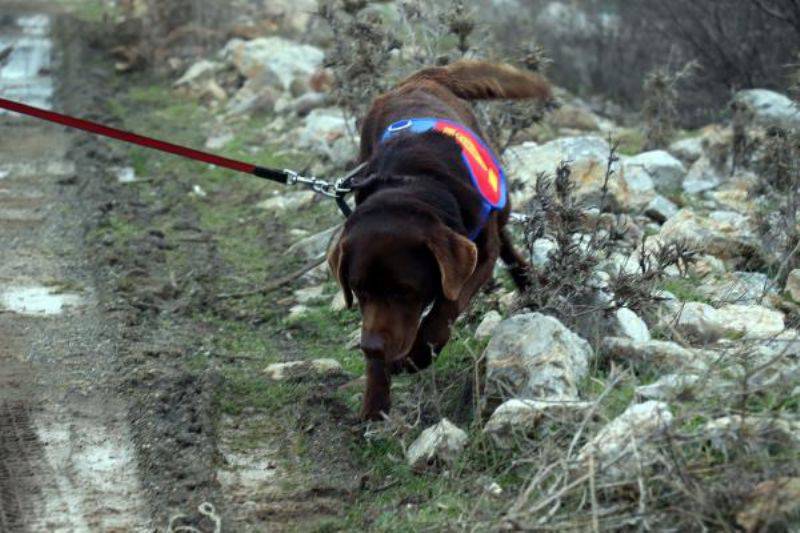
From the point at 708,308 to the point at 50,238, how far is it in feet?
14.4

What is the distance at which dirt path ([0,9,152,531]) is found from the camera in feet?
14.8

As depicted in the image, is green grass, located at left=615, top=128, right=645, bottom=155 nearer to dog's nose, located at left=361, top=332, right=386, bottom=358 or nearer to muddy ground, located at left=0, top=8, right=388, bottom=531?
muddy ground, located at left=0, top=8, right=388, bottom=531

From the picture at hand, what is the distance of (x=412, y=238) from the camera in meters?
4.88

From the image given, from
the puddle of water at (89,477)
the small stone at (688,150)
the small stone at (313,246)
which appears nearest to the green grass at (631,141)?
the small stone at (688,150)

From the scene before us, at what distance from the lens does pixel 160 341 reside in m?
6.36

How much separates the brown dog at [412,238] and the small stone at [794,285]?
1609 millimetres

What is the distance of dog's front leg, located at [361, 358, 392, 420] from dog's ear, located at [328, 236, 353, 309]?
0.28m

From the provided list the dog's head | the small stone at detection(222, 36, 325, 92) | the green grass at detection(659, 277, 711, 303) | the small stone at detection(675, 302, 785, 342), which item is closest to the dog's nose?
the dog's head

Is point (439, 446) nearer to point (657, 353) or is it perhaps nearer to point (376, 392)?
point (376, 392)

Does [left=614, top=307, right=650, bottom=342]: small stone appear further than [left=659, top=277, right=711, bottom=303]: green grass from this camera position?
No

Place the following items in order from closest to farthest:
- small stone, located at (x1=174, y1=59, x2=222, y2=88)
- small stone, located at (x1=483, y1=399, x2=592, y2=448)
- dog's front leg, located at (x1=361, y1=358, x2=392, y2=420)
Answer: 1. small stone, located at (x1=483, y1=399, x2=592, y2=448)
2. dog's front leg, located at (x1=361, y1=358, x2=392, y2=420)
3. small stone, located at (x1=174, y1=59, x2=222, y2=88)

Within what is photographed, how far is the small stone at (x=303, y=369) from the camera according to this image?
19.4ft

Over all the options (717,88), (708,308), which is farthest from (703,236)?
(717,88)

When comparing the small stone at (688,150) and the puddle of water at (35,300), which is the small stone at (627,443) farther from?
the small stone at (688,150)
